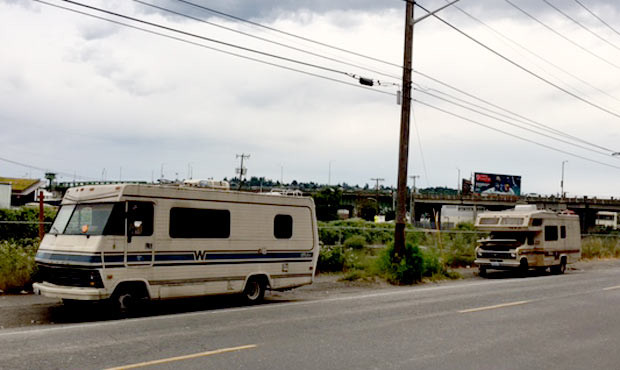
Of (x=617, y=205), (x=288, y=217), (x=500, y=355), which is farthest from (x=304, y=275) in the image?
(x=617, y=205)

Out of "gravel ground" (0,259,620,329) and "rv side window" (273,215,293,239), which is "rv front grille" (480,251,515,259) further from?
"rv side window" (273,215,293,239)

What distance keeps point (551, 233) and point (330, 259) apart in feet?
34.2

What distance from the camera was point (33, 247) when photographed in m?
14.8

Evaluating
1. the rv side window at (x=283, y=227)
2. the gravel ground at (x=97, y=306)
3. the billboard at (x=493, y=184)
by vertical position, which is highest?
the billboard at (x=493, y=184)

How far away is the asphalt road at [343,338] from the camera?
7.67 metres

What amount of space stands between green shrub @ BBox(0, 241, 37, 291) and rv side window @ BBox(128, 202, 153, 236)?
4495mm

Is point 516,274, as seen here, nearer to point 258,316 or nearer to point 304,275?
point 304,275

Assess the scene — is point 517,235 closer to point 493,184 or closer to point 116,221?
point 116,221

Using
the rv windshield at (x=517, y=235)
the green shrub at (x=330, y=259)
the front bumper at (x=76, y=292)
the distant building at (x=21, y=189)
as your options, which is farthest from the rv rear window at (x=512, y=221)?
the distant building at (x=21, y=189)

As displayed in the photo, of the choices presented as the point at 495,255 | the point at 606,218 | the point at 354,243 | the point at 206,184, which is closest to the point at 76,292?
the point at 206,184

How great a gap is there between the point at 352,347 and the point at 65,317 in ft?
19.5

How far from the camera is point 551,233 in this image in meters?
24.3

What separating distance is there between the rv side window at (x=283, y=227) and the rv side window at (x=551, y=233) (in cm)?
1410

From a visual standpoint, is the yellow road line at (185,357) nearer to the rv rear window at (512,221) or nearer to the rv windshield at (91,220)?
the rv windshield at (91,220)
